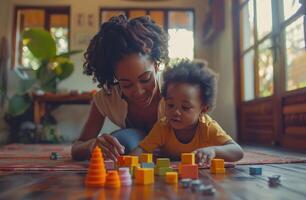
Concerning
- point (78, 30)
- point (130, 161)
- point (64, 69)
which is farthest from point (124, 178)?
point (78, 30)

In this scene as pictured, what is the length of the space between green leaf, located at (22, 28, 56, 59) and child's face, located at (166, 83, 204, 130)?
9.29 ft

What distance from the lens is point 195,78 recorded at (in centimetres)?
136

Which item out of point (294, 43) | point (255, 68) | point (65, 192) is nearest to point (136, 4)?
point (255, 68)

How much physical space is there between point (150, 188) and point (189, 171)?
0.15 metres

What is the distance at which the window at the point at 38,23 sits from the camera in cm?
453

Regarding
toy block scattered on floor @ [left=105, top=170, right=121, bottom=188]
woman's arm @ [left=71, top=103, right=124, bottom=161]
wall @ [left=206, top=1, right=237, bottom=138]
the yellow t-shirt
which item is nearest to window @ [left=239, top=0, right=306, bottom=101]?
wall @ [left=206, top=1, right=237, bottom=138]

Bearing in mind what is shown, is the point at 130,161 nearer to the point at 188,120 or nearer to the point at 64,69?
the point at 188,120

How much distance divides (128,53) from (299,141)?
147 cm

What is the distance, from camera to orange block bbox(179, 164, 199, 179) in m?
0.96

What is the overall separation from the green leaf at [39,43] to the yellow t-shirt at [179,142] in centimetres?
278

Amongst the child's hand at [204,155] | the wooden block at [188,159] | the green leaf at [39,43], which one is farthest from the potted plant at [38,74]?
the wooden block at [188,159]

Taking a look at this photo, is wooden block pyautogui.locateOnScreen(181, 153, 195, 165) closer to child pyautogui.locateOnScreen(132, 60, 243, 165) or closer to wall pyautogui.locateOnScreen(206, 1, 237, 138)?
child pyautogui.locateOnScreen(132, 60, 243, 165)

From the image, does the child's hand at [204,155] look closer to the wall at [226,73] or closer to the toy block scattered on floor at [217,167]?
the toy block scattered on floor at [217,167]

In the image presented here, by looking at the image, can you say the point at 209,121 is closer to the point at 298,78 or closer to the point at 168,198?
the point at 168,198
